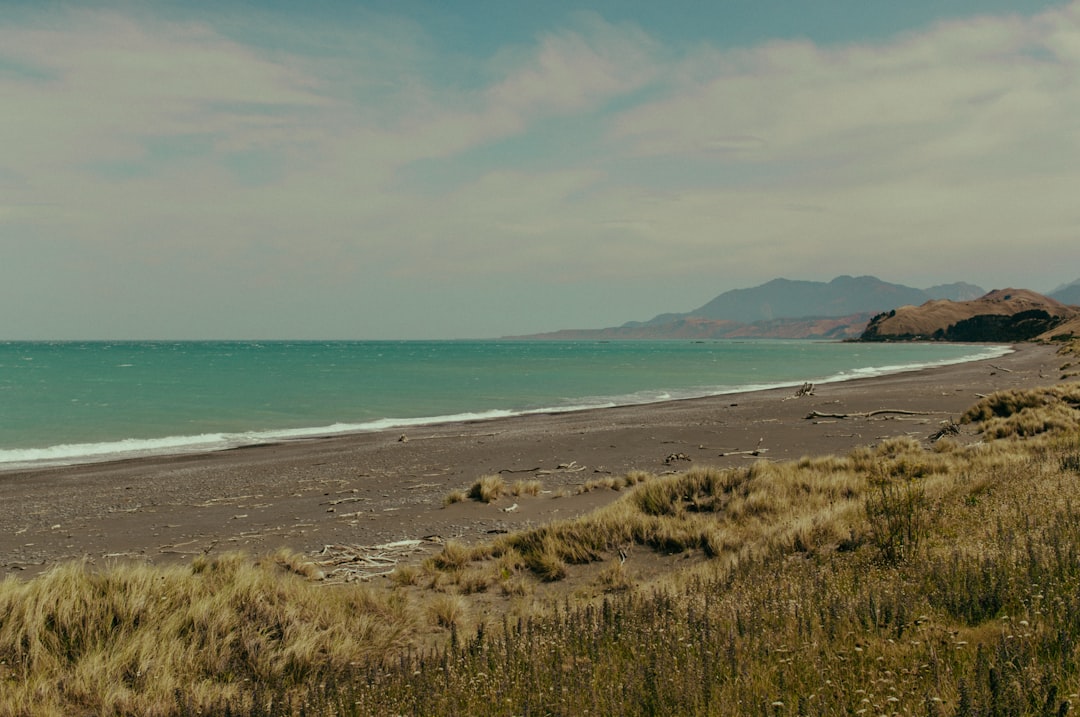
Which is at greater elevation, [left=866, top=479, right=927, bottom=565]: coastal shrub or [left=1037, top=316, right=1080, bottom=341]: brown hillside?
[left=1037, top=316, right=1080, bottom=341]: brown hillside

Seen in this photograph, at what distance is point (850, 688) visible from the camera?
3760mm

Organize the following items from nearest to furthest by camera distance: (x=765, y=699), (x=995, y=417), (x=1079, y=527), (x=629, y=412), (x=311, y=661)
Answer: (x=765, y=699)
(x=311, y=661)
(x=1079, y=527)
(x=995, y=417)
(x=629, y=412)

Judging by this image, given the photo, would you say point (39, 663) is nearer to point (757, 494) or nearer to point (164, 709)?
point (164, 709)

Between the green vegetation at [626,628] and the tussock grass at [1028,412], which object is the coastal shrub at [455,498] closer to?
the green vegetation at [626,628]

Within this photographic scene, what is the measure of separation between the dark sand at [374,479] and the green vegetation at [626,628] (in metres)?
2.95

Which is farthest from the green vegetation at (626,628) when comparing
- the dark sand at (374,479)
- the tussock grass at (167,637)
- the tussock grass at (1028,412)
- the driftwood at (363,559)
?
the tussock grass at (1028,412)

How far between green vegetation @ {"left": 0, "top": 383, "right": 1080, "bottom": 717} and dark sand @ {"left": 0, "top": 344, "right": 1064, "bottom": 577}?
295 cm

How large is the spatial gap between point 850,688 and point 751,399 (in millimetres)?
31896

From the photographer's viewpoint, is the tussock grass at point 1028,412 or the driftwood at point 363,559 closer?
the driftwood at point 363,559

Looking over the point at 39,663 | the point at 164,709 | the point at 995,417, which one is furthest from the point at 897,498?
the point at 995,417

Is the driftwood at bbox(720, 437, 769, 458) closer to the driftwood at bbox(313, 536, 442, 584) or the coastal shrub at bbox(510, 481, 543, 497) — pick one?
the coastal shrub at bbox(510, 481, 543, 497)

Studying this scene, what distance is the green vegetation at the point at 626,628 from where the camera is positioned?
12.6ft

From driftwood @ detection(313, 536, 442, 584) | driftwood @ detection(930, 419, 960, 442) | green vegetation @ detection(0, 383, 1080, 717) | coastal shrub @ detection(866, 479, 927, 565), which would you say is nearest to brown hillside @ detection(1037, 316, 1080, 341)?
Result: driftwood @ detection(930, 419, 960, 442)

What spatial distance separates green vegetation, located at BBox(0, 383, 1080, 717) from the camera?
384 centimetres
